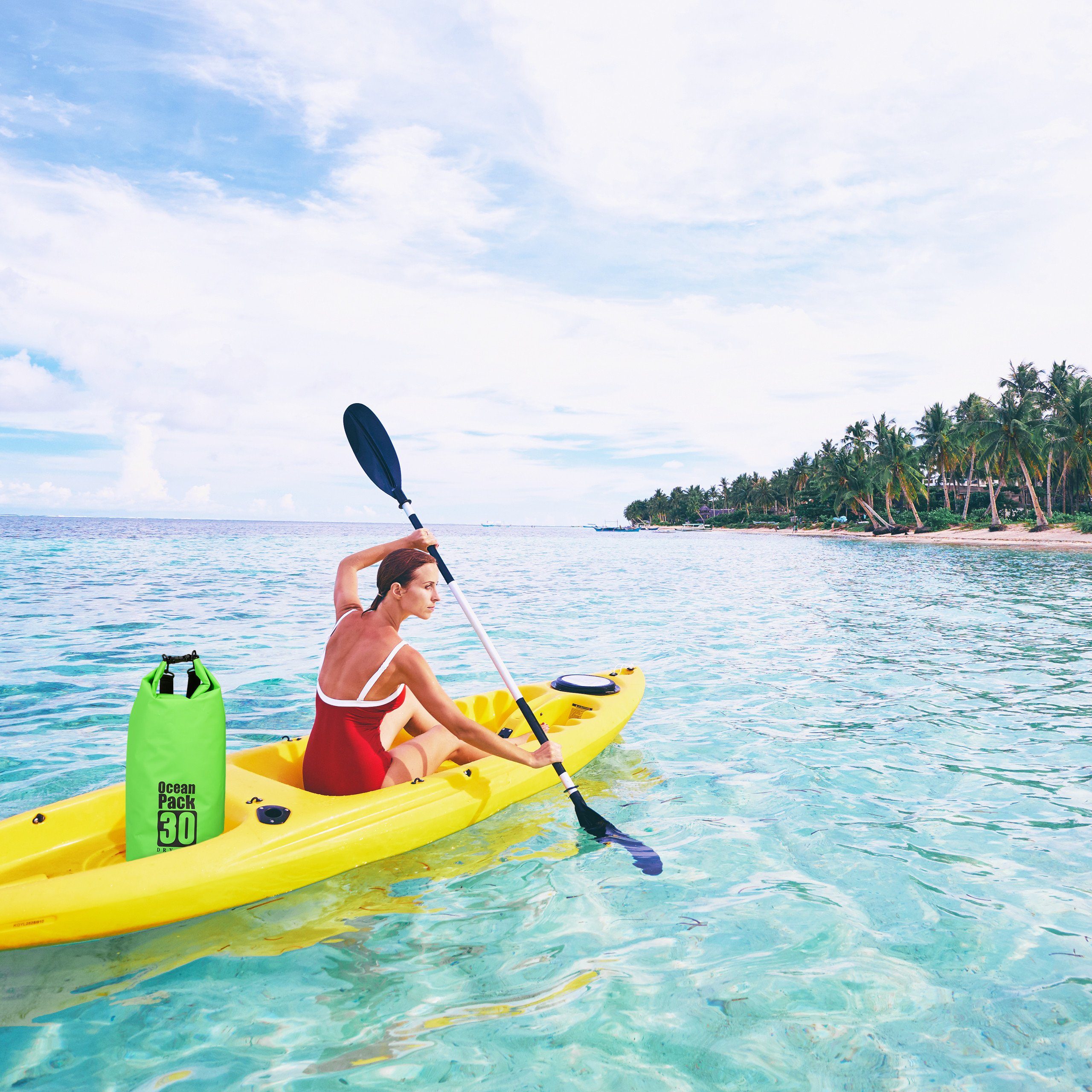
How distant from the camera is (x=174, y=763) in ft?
9.04

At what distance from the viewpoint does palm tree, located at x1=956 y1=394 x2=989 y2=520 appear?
43.3 m

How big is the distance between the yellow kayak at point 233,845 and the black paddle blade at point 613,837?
392 millimetres

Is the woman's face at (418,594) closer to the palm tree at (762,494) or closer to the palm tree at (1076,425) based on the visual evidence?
the palm tree at (1076,425)

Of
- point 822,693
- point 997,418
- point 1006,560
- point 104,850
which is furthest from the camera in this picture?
point 997,418

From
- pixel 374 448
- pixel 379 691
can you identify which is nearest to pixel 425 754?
pixel 379 691

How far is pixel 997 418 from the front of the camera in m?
41.4

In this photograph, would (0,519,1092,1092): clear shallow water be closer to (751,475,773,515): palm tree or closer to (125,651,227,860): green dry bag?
(125,651,227,860): green dry bag

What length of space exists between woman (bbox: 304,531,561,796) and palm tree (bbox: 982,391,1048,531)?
4542cm

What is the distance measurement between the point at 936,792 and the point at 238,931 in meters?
4.29

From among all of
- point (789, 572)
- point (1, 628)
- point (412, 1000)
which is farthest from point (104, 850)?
point (789, 572)

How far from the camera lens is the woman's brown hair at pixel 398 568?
10.9 ft

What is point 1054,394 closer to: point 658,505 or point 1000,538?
point 1000,538

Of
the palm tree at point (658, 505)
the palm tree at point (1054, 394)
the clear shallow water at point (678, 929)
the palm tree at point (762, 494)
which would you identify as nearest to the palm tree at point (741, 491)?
the palm tree at point (762, 494)

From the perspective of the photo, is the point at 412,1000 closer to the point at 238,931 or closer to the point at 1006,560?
the point at 238,931
